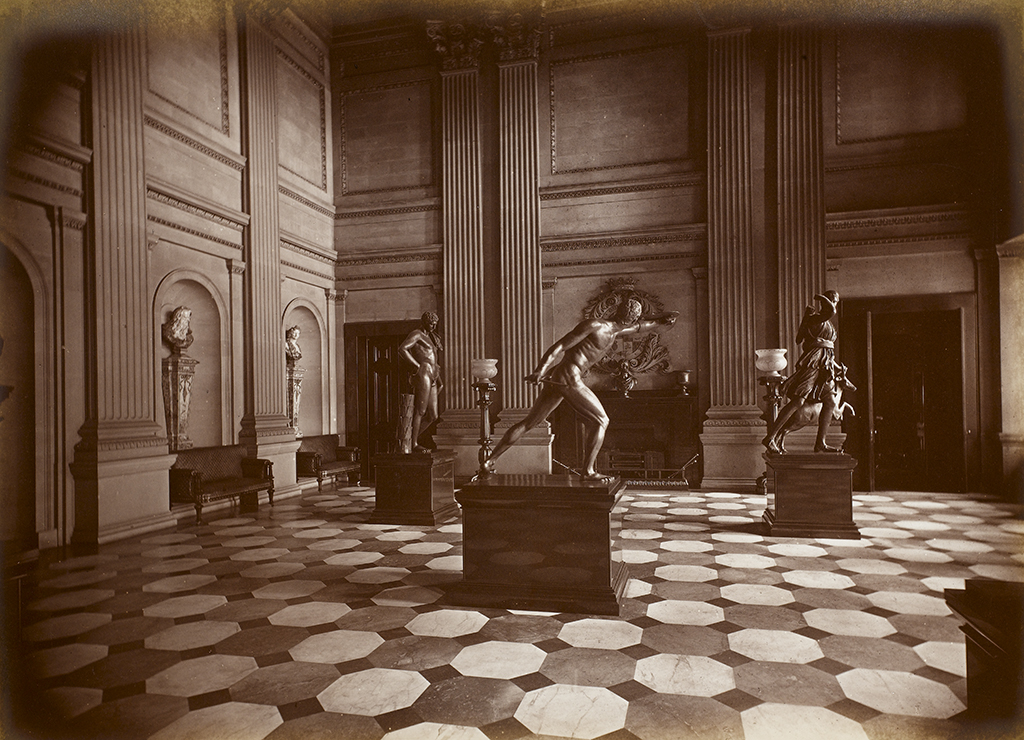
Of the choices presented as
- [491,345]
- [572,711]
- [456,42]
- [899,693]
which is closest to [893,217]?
[491,345]

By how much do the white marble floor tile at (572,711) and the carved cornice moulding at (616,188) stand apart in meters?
8.69

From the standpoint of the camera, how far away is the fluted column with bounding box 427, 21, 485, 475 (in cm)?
1056

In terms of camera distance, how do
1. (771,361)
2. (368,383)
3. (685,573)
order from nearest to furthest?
(685,573) → (771,361) → (368,383)

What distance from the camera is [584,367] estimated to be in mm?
4254

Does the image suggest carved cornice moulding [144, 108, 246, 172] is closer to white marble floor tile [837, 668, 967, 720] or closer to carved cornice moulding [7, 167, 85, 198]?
carved cornice moulding [7, 167, 85, 198]

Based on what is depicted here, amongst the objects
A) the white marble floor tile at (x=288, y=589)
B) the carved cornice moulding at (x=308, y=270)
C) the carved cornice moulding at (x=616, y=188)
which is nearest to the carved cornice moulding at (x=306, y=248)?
the carved cornice moulding at (x=308, y=270)

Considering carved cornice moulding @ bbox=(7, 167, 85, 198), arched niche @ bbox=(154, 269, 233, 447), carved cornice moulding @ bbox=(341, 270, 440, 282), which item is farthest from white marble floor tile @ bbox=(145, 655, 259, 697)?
carved cornice moulding @ bbox=(341, 270, 440, 282)

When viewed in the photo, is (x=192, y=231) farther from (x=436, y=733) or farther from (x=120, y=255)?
(x=436, y=733)

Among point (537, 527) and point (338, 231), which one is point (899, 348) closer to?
point (537, 527)

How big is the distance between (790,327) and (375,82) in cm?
833

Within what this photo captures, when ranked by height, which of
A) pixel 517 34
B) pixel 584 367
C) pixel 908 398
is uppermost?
pixel 517 34

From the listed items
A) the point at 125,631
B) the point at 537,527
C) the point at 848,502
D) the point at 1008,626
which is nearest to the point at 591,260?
the point at 848,502

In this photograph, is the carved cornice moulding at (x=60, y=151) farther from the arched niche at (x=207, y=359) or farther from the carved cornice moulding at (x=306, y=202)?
the carved cornice moulding at (x=306, y=202)

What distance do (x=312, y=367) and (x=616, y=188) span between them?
6021 mm
